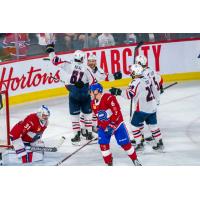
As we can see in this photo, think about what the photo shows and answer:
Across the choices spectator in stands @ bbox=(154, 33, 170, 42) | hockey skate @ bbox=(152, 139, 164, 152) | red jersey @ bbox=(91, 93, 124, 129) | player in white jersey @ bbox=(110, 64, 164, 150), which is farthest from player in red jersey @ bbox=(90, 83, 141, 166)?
spectator in stands @ bbox=(154, 33, 170, 42)

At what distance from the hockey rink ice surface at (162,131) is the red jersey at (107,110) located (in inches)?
5.9

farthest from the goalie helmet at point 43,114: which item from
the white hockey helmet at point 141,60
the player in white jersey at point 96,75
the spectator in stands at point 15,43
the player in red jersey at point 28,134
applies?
the white hockey helmet at point 141,60

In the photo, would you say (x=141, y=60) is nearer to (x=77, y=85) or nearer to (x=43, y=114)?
(x=77, y=85)

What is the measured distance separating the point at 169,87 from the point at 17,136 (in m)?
1.51

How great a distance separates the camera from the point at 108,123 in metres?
7.82

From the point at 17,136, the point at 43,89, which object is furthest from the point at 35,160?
the point at 43,89

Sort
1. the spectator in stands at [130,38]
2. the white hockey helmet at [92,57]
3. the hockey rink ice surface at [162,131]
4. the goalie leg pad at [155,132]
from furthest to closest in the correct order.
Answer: the spectator in stands at [130,38]
the white hockey helmet at [92,57]
the goalie leg pad at [155,132]
the hockey rink ice surface at [162,131]

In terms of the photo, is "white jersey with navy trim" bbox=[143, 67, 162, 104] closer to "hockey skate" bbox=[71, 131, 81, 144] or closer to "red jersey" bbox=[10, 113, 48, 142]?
"hockey skate" bbox=[71, 131, 81, 144]

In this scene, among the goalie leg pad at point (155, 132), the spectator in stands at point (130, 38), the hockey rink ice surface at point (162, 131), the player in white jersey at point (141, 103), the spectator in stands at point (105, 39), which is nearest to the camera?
the hockey rink ice surface at point (162, 131)

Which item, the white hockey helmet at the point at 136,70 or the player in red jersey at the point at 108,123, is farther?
the white hockey helmet at the point at 136,70

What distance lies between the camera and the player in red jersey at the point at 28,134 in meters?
7.98

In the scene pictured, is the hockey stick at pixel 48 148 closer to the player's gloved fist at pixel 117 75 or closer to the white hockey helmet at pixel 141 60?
the player's gloved fist at pixel 117 75

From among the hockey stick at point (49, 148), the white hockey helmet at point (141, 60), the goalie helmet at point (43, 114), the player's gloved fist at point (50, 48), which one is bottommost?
the hockey stick at point (49, 148)

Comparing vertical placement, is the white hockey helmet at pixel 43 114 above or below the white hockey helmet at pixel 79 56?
below
